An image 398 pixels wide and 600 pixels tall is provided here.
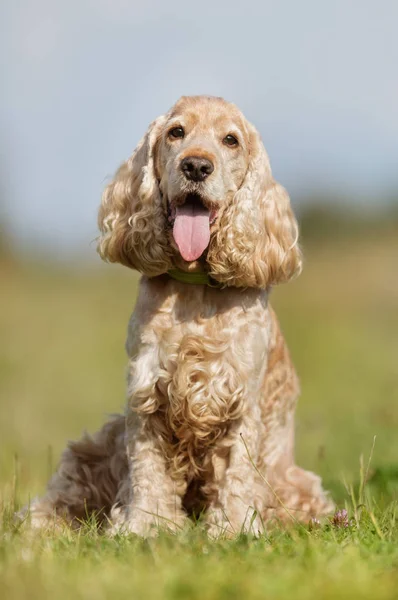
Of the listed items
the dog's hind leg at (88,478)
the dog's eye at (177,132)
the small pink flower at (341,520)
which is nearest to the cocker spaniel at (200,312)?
the dog's eye at (177,132)

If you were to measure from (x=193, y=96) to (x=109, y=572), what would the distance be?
2589 mm

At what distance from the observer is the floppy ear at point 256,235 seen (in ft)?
14.8

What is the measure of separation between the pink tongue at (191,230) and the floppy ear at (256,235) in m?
0.11

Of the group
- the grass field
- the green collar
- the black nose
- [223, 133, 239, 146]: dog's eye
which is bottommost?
the grass field

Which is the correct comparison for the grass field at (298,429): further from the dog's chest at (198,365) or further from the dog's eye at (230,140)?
the dog's eye at (230,140)

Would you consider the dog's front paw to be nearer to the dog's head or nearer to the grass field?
the grass field

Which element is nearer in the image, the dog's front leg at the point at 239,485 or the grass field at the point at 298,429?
the grass field at the point at 298,429

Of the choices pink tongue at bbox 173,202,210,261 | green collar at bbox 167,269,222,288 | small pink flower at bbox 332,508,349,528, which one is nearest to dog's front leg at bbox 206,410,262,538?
small pink flower at bbox 332,508,349,528

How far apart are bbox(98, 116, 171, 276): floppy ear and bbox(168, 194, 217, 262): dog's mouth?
13 centimetres

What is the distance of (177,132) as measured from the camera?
461 cm

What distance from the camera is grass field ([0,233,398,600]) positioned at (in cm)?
290

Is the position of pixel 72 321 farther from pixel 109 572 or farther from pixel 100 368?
pixel 109 572

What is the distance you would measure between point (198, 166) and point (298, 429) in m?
4.68

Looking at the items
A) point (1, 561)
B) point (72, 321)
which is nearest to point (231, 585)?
point (1, 561)
